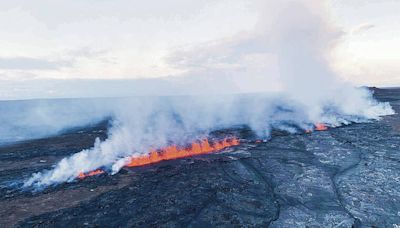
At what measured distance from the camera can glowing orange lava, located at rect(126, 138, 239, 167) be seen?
20.7 m

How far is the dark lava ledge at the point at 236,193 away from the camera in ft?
37.6

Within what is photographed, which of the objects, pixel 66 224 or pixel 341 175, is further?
pixel 341 175

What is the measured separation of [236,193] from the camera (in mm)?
13867

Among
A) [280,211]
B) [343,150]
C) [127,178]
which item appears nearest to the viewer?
[280,211]

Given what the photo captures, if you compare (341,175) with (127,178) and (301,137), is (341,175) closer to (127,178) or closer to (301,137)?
(301,137)

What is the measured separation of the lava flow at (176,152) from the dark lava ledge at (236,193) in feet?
3.98

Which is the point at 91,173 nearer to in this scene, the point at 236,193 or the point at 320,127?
the point at 236,193

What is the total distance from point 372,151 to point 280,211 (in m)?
12.3

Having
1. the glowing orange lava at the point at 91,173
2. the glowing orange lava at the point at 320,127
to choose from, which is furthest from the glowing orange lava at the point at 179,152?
the glowing orange lava at the point at 320,127

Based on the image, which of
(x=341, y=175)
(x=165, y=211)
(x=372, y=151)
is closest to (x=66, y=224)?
(x=165, y=211)

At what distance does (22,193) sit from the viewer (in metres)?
15.5

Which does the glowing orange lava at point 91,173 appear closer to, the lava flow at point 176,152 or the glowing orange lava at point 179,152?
the lava flow at point 176,152

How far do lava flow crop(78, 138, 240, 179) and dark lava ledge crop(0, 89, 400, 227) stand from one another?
1.21 meters

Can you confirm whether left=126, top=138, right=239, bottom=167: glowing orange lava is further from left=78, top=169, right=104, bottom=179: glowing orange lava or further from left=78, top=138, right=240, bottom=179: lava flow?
left=78, top=169, right=104, bottom=179: glowing orange lava
